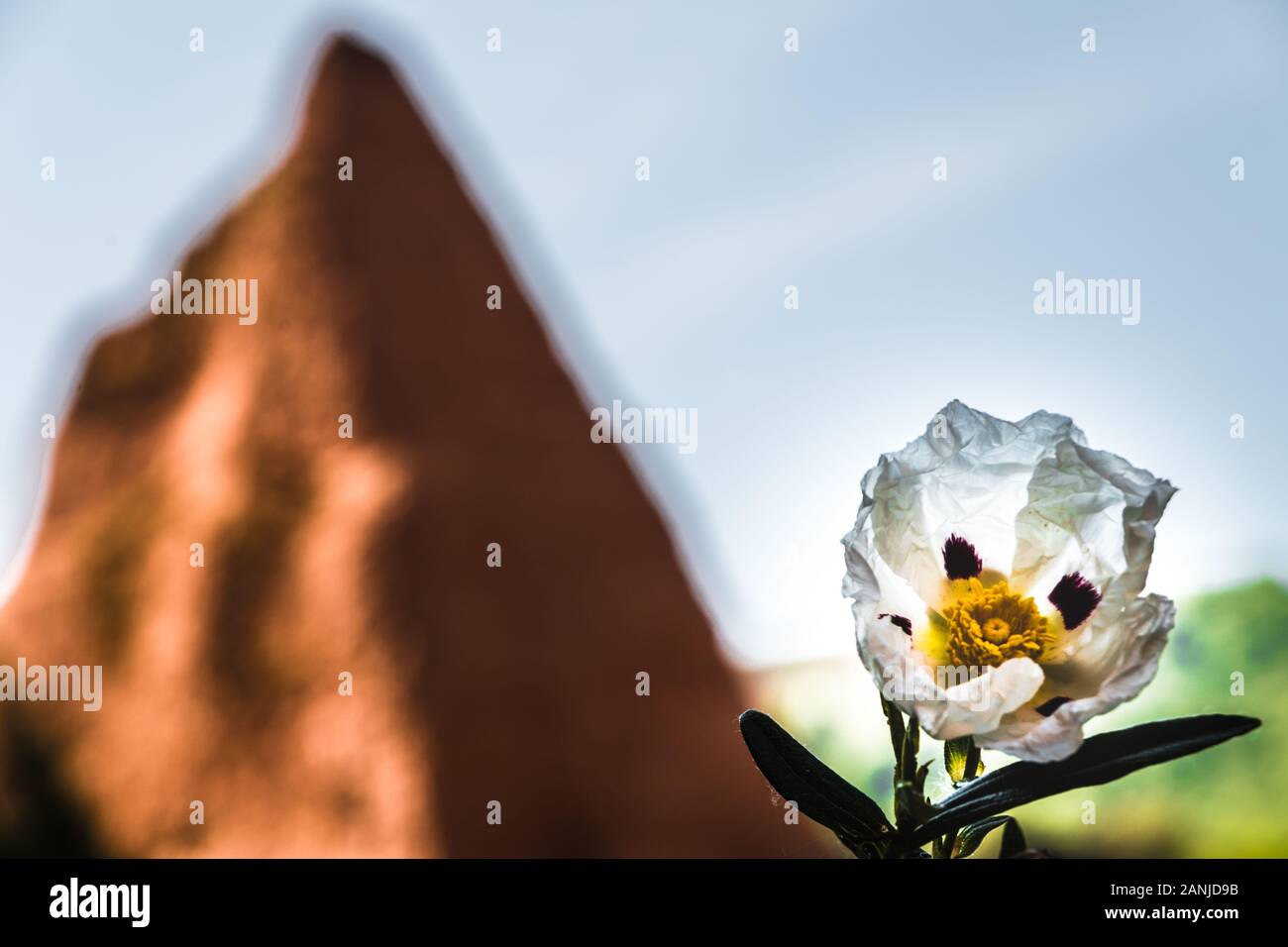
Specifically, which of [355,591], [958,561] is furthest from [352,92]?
[958,561]

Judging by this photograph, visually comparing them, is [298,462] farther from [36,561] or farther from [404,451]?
[36,561]

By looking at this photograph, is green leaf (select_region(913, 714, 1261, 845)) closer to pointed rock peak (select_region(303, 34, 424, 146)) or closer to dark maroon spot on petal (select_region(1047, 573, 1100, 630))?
dark maroon spot on petal (select_region(1047, 573, 1100, 630))

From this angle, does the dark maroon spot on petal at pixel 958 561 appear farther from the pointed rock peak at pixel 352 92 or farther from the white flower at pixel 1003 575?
the pointed rock peak at pixel 352 92

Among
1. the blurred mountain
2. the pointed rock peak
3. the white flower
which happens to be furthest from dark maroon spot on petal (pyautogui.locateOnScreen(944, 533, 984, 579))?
the pointed rock peak

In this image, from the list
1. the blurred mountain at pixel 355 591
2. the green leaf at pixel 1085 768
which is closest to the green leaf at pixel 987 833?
the green leaf at pixel 1085 768

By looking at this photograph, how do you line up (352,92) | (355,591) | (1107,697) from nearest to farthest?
(1107,697), (355,591), (352,92)

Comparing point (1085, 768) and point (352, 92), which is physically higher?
point (352, 92)

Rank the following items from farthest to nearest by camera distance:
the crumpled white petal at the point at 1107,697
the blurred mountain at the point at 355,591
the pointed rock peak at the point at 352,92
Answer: the pointed rock peak at the point at 352,92
the blurred mountain at the point at 355,591
the crumpled white petal at the point at 1107,697

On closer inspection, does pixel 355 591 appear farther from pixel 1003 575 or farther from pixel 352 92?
pixel 1003 575
